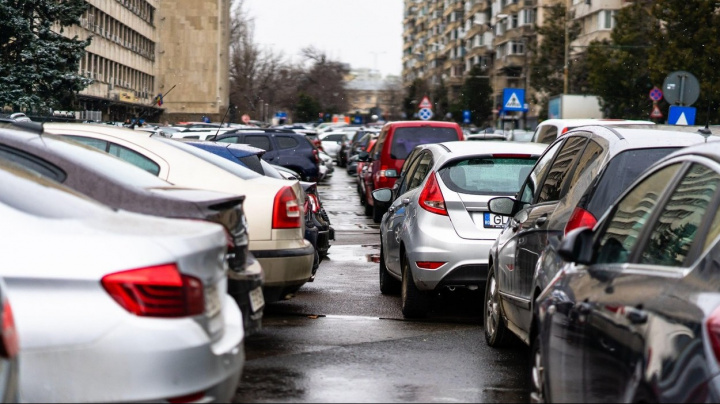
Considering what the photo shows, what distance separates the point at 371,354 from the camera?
8430mm

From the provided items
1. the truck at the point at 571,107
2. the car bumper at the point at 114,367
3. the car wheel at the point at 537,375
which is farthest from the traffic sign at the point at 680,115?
the truck at the point at 571,107

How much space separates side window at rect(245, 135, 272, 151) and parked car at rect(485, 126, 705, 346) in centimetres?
1834

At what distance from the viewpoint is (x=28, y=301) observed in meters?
4.47

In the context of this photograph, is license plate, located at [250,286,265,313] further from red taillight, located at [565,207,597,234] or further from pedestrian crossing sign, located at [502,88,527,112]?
pedestrian crossing sign, located at [502,88,527,112]

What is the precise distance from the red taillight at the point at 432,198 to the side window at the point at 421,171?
0.98 meters

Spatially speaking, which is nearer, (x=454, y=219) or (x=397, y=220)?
(x=454, y=219)

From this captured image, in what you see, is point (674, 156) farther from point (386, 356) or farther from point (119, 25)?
point (119, 25)

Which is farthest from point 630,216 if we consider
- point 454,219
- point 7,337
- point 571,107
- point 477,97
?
point 477,97

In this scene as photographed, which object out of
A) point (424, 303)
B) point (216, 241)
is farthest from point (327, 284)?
point (216, 241)

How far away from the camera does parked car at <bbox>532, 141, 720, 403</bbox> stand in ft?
12.5

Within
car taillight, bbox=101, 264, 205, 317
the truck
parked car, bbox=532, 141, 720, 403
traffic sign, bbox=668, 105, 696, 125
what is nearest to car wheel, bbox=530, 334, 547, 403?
parked car, bbox=532, 141, 720, 403

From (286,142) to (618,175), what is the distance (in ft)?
74.6

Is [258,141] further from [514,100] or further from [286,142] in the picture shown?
[514,100]

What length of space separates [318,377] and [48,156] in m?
2.30
